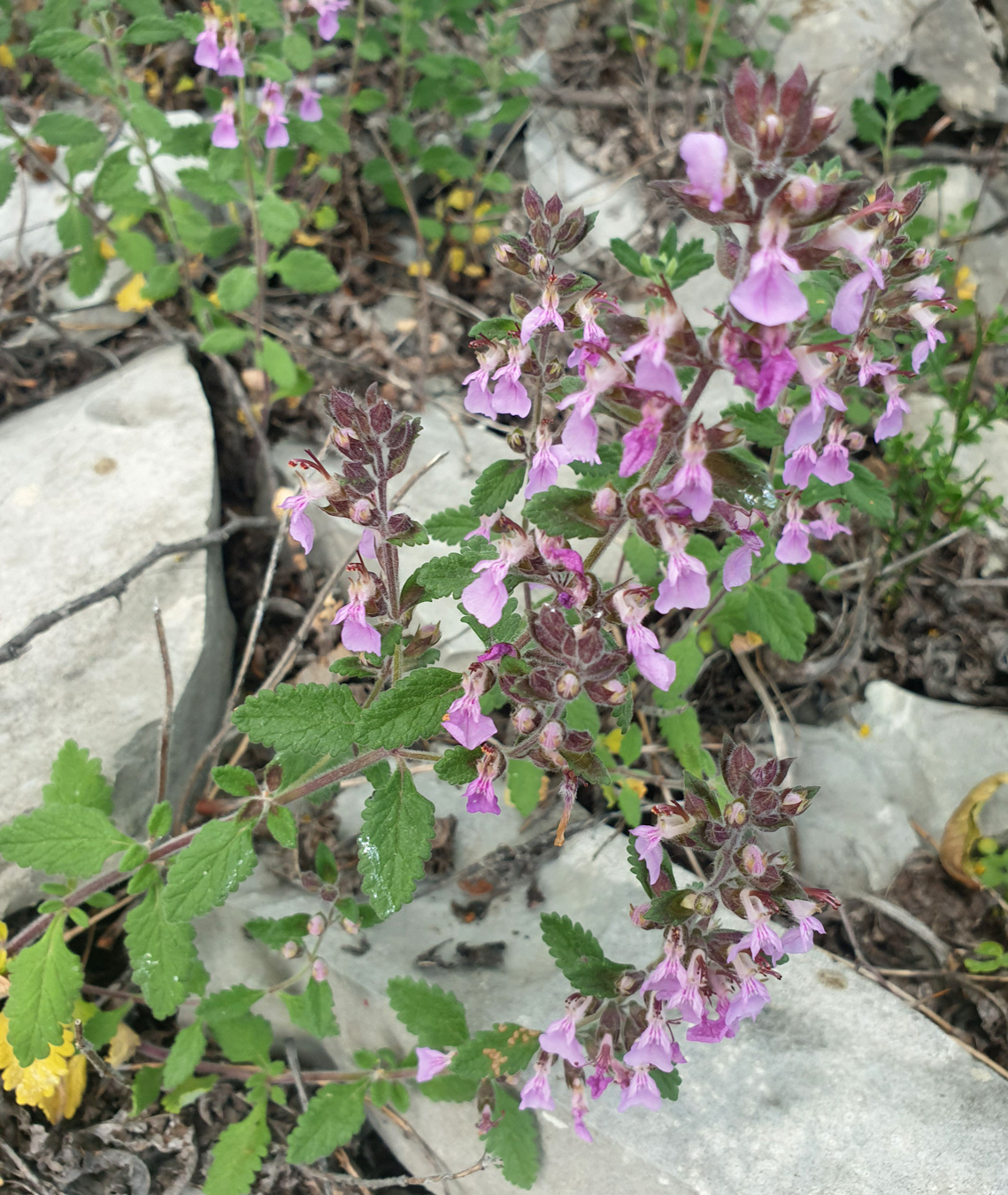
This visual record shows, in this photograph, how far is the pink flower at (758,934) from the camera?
1737 mm

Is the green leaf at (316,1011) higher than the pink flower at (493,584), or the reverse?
the pink flower at (493,584)

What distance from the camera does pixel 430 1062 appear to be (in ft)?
7.34

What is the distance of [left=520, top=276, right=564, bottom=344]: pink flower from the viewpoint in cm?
183

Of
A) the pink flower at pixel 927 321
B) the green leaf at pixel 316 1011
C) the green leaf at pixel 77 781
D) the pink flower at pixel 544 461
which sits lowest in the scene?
the green leaf at pixel 316 1011

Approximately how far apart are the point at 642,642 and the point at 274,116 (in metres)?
2.61

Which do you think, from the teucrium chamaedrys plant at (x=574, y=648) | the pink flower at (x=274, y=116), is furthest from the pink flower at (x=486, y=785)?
the pink flower at (x=274, y=116)

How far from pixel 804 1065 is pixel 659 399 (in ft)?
5.96

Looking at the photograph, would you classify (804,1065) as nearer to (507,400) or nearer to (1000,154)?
(507,400)

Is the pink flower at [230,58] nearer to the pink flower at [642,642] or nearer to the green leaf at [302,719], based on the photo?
the green leaf at [302,719]

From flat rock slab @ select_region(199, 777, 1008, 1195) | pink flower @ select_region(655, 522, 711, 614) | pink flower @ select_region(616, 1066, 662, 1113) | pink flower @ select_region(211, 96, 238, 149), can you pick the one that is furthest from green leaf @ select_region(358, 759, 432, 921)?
pink flower @ select_region(211, 96, 238, 149)

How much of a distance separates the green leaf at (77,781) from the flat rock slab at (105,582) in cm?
27

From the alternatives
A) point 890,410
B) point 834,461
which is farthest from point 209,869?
point 890,410

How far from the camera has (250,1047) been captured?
Result: 2.55 meters

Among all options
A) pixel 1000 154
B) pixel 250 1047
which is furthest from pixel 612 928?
pixel 1000 154
